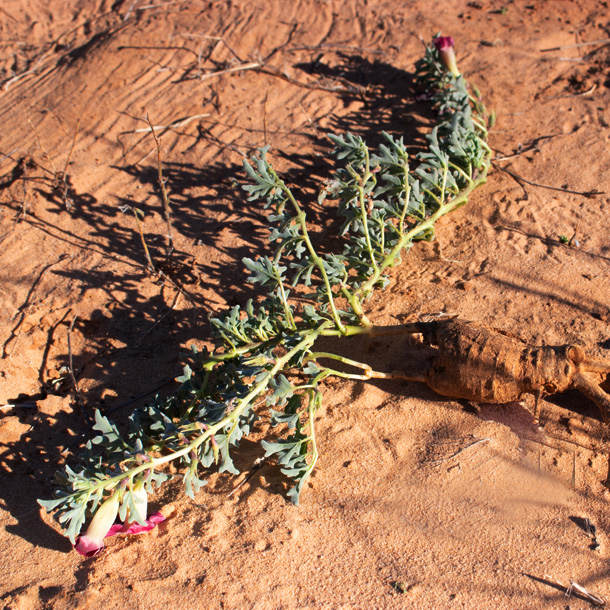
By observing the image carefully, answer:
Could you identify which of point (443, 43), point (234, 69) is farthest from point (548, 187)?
point (234, 69)

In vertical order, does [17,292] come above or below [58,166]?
below

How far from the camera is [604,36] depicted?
468 cm

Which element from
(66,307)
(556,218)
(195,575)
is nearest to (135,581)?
(195,575)

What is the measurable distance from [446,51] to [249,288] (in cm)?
238

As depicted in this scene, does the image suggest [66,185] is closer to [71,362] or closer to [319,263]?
[71,362]

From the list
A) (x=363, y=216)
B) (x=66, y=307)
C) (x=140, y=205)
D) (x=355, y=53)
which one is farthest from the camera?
(x=355, y=53)

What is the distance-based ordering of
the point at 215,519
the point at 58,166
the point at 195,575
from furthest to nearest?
the point at 58,166 → the point at 215,519 → the point at 195,575

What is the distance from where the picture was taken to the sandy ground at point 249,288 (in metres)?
2.13

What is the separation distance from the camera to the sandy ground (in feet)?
6.98

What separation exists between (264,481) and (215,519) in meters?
0.26

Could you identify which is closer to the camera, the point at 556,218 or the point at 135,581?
the point at 135,581

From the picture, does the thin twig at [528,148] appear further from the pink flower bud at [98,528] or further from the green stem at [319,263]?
the pink flower bud at [98,528]

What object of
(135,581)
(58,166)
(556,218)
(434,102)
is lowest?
(556,218)

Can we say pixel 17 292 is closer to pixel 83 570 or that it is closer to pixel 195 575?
pixel 83 570
